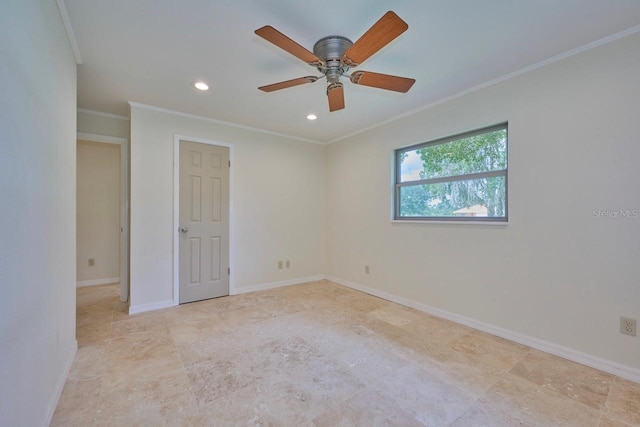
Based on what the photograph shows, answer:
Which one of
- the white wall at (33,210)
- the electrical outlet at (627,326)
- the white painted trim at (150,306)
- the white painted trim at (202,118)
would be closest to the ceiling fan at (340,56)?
the white wall at (33,210)

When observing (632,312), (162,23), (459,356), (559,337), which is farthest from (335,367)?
(162,23)

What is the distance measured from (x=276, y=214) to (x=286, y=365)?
2577 mm

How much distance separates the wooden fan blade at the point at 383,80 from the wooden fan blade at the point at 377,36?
14 centimetres

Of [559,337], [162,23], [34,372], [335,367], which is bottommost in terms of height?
[335,367]

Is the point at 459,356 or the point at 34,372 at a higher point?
the point at 34,372

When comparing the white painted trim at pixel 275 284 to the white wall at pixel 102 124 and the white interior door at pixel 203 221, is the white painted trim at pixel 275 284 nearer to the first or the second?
the white interior door at pixel 203 221

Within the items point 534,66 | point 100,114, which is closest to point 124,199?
point 100,114

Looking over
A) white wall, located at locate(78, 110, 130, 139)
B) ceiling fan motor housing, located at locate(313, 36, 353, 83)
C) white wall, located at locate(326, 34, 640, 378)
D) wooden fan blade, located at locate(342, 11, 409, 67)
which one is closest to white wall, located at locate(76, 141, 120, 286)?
white wall, located at locate(78, 110, 130, 139)

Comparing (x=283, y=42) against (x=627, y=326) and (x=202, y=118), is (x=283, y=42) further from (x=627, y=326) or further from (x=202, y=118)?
(x=627, y=326)

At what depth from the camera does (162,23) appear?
73.7 inches

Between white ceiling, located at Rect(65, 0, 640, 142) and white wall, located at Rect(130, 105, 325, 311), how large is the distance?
571 mm

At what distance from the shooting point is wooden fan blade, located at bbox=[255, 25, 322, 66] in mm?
1507

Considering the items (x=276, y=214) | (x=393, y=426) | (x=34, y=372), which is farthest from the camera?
(x=276, y=214)

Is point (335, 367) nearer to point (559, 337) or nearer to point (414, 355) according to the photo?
point (414, 355)
